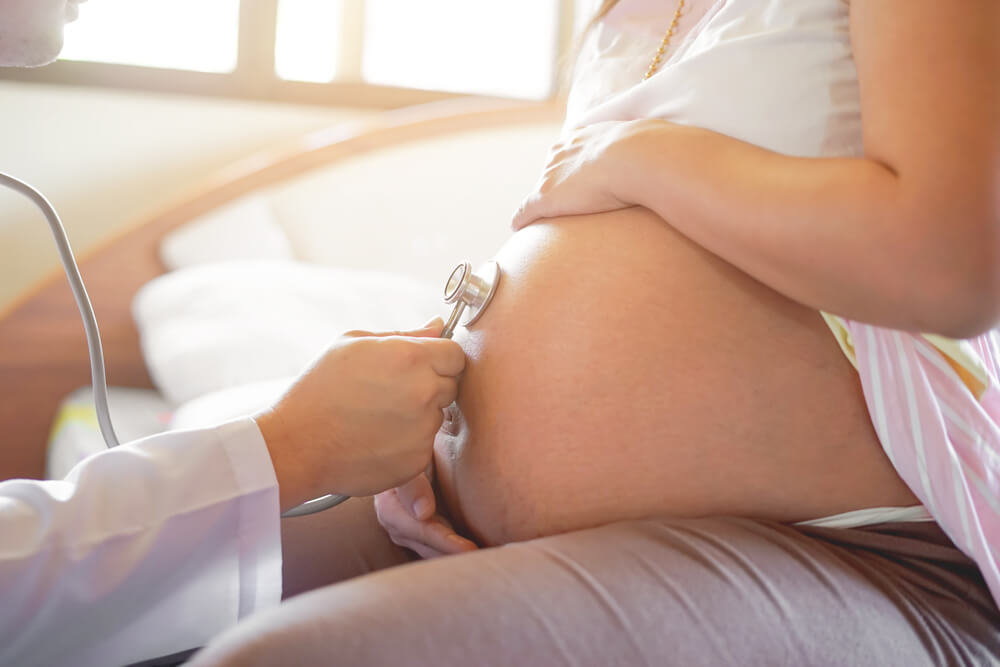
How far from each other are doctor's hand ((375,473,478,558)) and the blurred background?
1.40 meters

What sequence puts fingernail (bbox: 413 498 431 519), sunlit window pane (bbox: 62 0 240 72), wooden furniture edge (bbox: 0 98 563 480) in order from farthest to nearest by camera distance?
sunlit window pane (bbox: 62 0 240 72)
wooden furniture edge (bbox: 0 98 563 480)
fingernail (bbox: 413 498 431 519)

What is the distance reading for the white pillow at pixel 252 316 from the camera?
1651 mm

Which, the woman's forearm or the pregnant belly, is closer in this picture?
the woman's forearm

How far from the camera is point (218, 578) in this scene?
→ 0.74 m

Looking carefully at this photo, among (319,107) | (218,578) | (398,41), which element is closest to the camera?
(218,578)

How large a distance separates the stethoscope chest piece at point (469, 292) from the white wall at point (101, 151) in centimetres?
142

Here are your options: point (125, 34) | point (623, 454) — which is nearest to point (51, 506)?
point (623, 454)

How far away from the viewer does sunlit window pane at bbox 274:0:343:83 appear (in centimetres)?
250

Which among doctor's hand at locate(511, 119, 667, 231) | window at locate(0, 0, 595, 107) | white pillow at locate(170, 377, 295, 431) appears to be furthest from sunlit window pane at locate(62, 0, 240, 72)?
doctor's hand at locate(511, 119, 667, 231)

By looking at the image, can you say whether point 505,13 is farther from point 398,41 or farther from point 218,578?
point 218,578

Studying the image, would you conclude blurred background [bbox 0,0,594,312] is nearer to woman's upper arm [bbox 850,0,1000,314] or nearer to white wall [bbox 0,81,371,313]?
white wall [bbox 0,81,371,313]

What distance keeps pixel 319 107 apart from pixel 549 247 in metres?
1.95

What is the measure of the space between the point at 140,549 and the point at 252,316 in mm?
1080

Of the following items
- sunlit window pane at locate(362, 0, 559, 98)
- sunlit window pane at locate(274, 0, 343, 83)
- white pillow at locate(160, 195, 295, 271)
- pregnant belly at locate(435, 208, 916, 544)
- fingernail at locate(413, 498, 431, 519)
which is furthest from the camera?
sunlit window pane at locate(362, 0, 559, 98)
